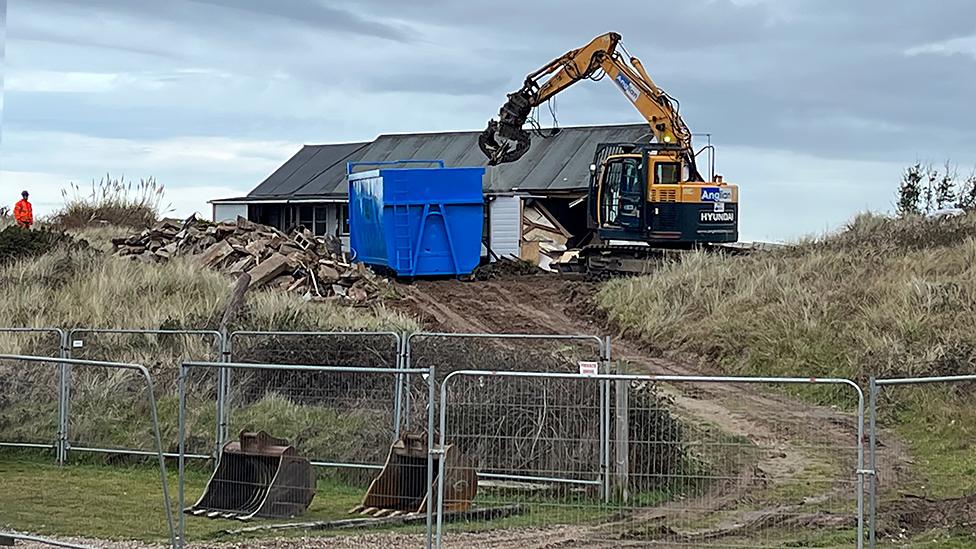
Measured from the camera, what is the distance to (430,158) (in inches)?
1839

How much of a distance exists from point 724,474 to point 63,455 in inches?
320

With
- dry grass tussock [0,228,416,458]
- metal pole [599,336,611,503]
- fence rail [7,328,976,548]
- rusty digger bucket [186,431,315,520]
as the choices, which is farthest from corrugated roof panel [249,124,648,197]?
rusty digger bucket [186,431,315,520]

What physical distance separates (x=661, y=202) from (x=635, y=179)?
41.6 inches

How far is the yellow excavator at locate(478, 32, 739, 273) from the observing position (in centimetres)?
3152

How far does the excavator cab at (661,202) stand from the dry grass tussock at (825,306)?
247 cm

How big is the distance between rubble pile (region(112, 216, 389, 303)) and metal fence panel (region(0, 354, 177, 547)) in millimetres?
11199

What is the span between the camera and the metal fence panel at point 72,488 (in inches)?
450

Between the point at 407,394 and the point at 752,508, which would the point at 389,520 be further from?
the point at 752,508

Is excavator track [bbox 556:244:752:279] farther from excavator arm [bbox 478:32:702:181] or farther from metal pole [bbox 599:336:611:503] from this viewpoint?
metal pole [bbox 599:336:611:503]

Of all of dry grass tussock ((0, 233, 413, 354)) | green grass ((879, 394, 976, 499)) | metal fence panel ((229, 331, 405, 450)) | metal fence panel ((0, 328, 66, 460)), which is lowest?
green grass ((879, 394, 976, 499))

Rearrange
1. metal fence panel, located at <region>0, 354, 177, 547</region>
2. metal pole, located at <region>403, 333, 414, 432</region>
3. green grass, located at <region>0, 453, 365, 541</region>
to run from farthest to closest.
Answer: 1. metal pole, located at <region>403, 333, 414, 432</region>
2. green grass, located at <region>0, 453, 365, 541</region>
3. metal fence panel, located at <region>0, 354, 177, 547</region>

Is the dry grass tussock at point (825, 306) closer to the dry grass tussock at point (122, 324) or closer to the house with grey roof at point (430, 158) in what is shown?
the dry grass tussock at point (122, 324)

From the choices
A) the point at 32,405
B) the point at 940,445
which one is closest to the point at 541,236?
the point at 940,445

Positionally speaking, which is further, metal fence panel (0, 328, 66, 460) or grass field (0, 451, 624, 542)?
metal fence panel (0, 328, 66, 460)
